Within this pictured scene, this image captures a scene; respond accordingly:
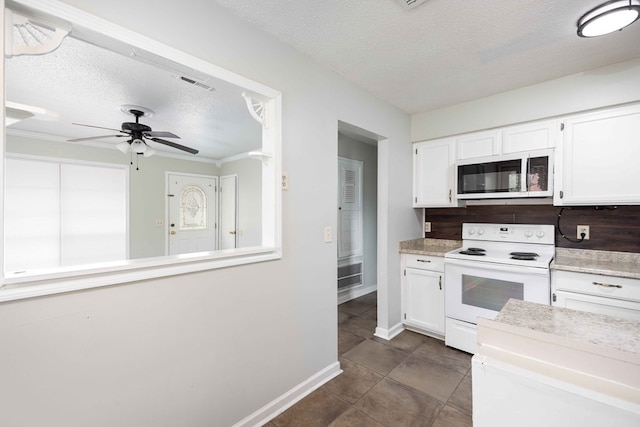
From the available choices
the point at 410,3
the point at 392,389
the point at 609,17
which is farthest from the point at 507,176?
the point at 392,389

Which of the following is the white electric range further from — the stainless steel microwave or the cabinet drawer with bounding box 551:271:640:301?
the stainless steel microwave

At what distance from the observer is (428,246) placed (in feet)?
10.9

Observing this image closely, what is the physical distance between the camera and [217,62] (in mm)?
1513

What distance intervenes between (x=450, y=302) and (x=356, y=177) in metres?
2.37

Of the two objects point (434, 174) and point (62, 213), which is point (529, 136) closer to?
point (434, 174)

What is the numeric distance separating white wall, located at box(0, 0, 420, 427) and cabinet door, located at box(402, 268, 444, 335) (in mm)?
1179

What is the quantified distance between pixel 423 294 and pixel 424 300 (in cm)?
6

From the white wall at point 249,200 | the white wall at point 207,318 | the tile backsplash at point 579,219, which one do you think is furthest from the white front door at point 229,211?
the tile backsplash at point 579,219

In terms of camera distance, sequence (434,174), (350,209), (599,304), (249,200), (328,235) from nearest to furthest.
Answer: (599,304) → (328,235) → (434,174) → (350,209) → (249,200)

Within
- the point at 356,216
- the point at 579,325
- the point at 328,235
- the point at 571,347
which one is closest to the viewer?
the point at 571,347

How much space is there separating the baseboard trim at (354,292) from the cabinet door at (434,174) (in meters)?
1.79

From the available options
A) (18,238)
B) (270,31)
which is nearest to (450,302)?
(270,31)

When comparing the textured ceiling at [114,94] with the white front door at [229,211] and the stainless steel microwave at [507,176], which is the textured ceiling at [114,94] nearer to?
the white front door at [229,211]

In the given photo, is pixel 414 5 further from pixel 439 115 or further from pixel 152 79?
pixel 152 79
